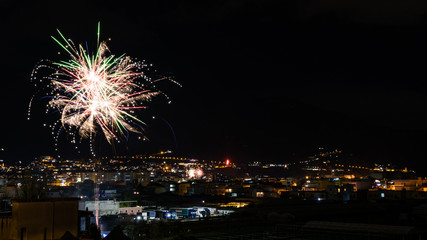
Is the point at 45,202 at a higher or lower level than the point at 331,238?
higher

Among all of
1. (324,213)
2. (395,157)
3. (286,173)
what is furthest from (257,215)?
(395,157)

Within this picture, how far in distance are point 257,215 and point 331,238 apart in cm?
698

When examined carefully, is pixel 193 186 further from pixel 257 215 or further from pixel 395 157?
pixel 395 157

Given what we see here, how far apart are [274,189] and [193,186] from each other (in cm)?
756

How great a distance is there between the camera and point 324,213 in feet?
66.1

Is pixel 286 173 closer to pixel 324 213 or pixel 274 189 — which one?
pixel 274 189

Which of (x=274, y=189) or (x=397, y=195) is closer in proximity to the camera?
(x=397, y=195)

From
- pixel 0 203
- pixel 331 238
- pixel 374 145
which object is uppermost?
pixel 374 145

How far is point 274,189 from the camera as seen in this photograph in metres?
36.1

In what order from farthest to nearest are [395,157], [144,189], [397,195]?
[395,157], [144,189], [397,195]

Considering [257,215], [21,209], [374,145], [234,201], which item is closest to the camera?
[21,209]

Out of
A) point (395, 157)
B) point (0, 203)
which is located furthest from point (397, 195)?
point (395, 157)

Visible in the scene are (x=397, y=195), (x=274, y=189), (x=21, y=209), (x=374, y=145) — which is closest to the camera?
(x=21, y=209)

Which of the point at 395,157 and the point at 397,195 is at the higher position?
the point at 395,157
